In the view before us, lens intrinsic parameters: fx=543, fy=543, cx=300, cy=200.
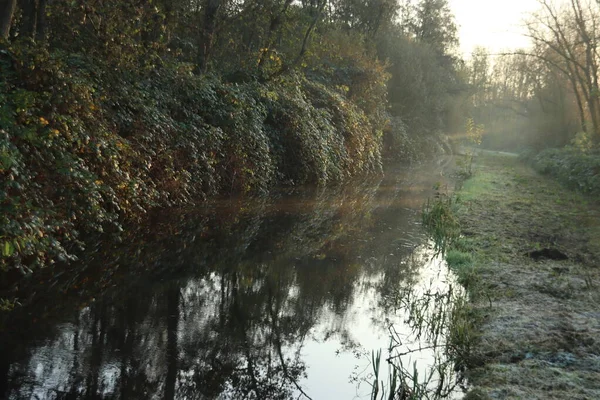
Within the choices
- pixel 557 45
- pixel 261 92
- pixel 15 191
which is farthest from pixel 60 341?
pixel 557 45

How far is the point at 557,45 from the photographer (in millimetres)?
32219

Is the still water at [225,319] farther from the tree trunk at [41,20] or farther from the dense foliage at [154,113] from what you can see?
the tree trunk at [41,20]

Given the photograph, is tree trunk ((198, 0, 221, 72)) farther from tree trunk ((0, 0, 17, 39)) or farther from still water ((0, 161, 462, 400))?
tree trunk ((0, 0, 17, 39))

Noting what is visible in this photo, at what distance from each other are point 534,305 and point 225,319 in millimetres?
3656

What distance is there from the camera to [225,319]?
572 centimetres

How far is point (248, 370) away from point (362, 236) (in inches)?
259

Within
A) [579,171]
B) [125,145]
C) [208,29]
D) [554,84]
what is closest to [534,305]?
[125,145]

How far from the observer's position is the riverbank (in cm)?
453

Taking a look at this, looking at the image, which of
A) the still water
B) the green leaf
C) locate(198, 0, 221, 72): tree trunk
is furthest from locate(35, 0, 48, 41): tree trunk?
the green leaf

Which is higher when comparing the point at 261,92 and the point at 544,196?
the point at 261,92

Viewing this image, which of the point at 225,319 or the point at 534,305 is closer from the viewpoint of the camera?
the point at 225,319

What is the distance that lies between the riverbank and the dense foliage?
4.64m

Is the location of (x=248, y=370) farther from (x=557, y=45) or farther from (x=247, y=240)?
(x=557, y=45)

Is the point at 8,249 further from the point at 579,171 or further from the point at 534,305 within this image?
the point at 579,171
